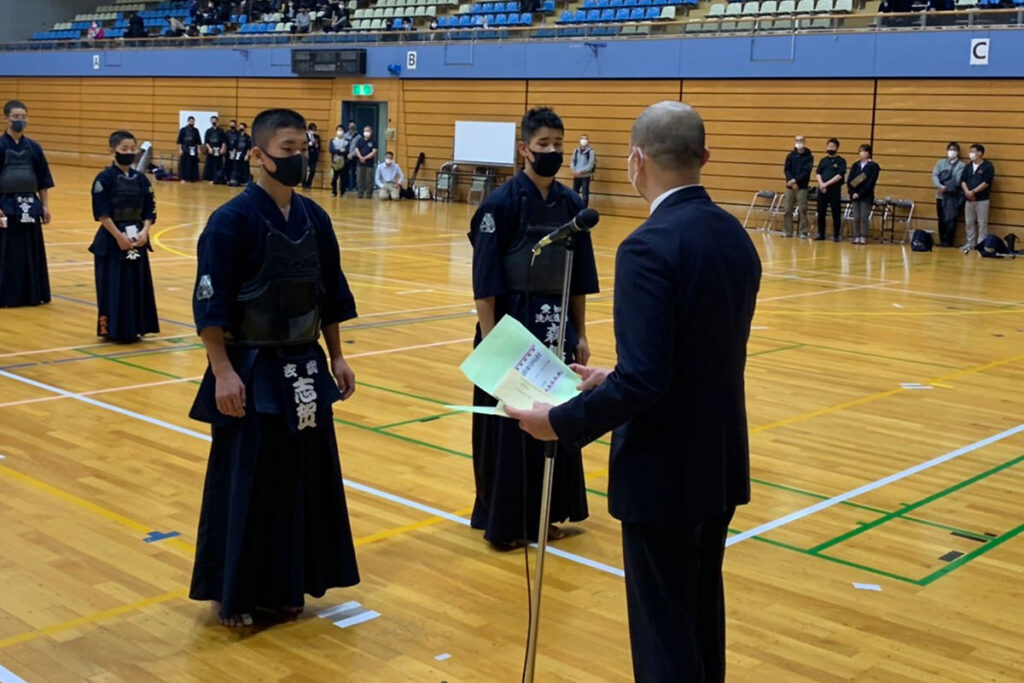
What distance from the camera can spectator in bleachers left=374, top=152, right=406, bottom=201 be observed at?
96.3ft

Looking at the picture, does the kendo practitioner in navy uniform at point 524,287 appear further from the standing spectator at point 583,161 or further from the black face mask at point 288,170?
the standing spectator at point 583,161

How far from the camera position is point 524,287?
5.56m

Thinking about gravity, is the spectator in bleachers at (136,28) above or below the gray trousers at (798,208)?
above

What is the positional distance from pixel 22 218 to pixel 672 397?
33.1ft

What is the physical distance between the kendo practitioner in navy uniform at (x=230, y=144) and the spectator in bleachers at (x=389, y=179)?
5.34 metres

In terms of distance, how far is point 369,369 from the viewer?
961cm

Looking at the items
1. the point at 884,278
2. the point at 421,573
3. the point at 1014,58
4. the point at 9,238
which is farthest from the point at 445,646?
the point at 1014,58

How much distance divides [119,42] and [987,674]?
38.3m

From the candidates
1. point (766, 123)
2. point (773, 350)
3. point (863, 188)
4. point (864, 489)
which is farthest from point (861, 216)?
point (864, 489)

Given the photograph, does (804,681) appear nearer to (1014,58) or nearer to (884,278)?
(884,278)

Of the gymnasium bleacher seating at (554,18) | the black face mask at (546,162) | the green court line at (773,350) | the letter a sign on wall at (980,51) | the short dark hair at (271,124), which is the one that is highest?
the gymnasium bleacher seating at (554,18)

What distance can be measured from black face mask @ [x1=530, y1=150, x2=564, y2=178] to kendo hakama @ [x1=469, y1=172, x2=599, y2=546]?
111mm

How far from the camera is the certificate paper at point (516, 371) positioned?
3373 mm

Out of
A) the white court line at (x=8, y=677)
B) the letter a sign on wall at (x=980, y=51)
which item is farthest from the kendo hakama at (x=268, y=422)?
the letter a sign on wall at (x=980, y=51)
